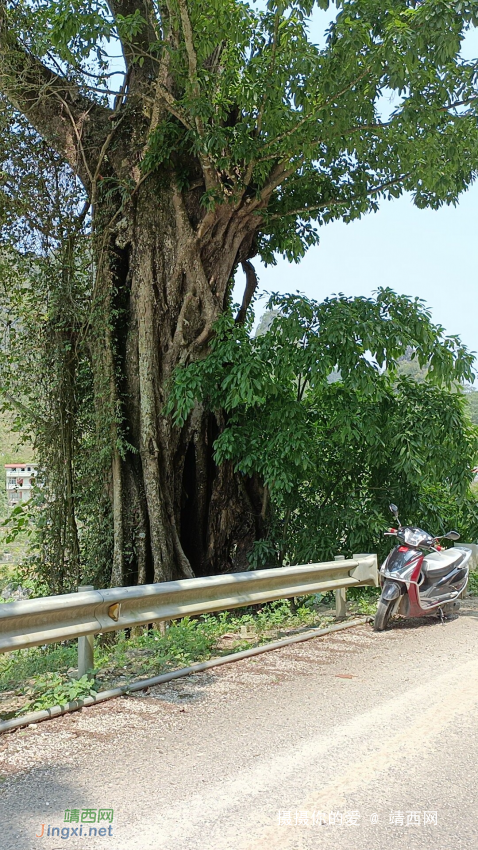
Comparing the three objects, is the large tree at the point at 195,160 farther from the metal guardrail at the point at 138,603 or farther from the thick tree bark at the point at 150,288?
the metal guardrail at the point at 138,603

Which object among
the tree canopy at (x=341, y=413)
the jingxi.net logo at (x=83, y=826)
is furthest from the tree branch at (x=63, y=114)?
the jingxi.net logo at (x=83, y=826)

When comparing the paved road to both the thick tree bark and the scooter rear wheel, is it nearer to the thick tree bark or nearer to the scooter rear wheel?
the scooter rear wheel

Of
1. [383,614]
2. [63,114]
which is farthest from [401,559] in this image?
[63,114]

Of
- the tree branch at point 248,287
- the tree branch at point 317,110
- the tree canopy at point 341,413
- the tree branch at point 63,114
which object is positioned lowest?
the tree canopy at point 341,413

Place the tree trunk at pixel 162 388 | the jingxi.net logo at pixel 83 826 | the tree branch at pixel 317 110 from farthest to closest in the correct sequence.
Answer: the tree trunk at pixel 162 388 < the tree branch at pixel 317 110 < the jingxi.net logo at pixel 83 826

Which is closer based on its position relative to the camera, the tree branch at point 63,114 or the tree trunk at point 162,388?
the tree trunk at point 162,388

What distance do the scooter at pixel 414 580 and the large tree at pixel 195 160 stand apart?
319 cm

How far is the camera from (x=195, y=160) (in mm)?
9953

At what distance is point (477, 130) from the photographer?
9.26 metres

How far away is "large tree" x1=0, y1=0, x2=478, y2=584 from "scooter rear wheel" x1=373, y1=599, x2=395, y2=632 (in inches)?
123

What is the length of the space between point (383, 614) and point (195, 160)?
21.2ft

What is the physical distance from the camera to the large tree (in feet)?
26.1

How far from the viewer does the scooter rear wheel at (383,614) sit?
6.91 metres

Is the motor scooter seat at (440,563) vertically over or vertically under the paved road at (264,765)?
over
